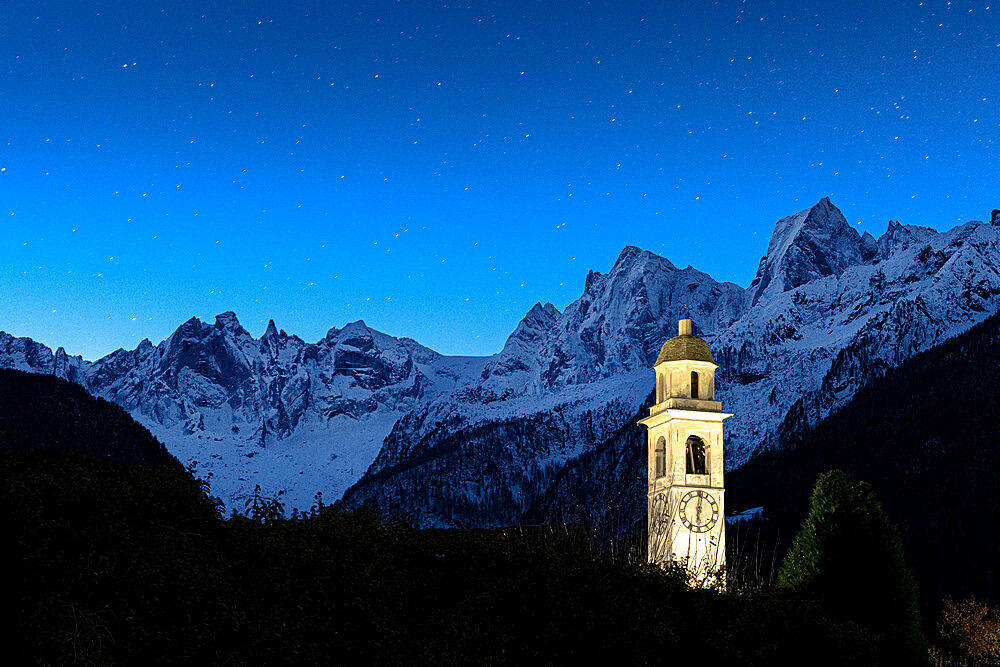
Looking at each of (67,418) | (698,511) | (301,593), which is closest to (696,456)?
(698,511)

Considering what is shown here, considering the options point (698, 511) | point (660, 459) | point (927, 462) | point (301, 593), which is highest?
point (927, 462)

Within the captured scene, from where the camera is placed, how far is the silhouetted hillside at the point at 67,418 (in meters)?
93.3

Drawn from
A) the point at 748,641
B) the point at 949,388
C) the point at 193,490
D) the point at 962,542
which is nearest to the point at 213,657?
the point at 193,490

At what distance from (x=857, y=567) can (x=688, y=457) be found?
962 cm

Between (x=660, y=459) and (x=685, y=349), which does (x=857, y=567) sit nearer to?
(x=660, y=459)

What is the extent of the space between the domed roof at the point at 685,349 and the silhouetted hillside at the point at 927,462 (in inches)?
2690

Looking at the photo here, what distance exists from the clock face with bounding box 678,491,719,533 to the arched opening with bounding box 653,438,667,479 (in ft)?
4.47

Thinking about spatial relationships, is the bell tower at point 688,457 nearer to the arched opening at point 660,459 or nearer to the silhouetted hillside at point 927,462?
the arched opening at point 660,459

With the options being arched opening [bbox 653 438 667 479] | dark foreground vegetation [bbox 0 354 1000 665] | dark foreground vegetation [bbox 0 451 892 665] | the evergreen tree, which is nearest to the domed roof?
arched opening [bbox 653 438 667 479]

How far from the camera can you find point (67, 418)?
323ft

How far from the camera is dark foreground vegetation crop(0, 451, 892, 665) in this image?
10773mm

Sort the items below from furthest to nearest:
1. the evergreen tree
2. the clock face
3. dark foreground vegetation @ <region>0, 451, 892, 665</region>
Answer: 1. the clock face
2. the evergreen tree
3. dark foreground vegetation @ <region>0, 451, 892, 665</region>

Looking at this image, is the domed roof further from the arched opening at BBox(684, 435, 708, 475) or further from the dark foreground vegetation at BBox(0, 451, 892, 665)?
the dark foreground vegetation at BBox(0, 451, 892, 665)

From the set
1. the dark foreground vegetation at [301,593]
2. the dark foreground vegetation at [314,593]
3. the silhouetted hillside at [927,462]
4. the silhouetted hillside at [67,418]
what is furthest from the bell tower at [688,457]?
the silhouetted hillside at [927,462]
